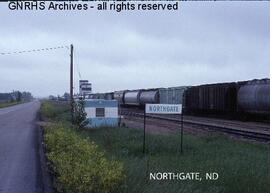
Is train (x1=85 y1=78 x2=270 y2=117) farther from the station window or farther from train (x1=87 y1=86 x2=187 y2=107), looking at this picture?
the station window

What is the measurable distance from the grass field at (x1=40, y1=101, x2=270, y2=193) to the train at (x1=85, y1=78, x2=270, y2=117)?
49.2ft

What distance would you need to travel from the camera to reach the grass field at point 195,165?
10.4 metres

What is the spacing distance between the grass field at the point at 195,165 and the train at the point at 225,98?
49.2ft

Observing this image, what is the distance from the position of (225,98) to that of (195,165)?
94.8 ft

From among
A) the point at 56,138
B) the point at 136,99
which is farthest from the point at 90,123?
the point at 136,99

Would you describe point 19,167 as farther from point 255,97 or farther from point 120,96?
point 120,96

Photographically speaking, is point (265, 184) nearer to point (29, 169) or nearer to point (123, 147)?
point (29, 169)

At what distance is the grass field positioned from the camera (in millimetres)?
10384

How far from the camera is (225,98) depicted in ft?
137

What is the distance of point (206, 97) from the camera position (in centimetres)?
4597

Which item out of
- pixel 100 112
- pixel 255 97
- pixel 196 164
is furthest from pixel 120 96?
pixel 196 164

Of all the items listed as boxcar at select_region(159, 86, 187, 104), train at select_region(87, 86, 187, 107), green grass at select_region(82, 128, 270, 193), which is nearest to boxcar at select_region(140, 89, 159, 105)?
train at select_region(87, 86, 187, 107)

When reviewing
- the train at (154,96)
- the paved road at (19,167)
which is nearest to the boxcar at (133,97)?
the train at (154,96)

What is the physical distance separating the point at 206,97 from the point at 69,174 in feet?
122
